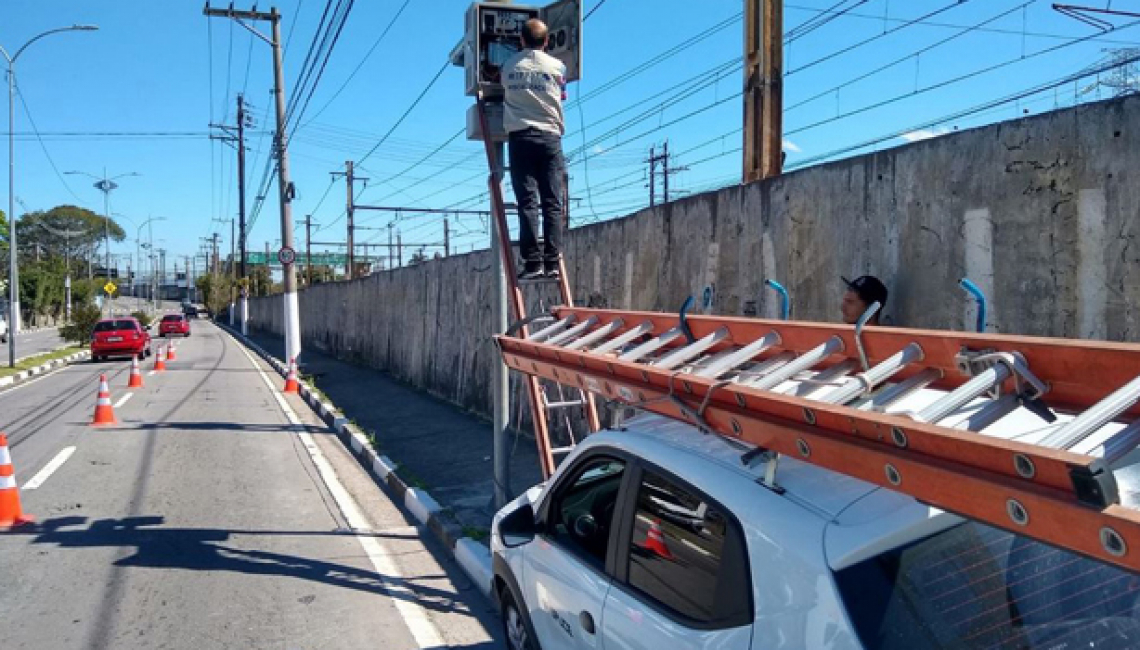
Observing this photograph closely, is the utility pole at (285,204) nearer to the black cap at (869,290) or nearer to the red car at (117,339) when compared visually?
the red car at (117,339)

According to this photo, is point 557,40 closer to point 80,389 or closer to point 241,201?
point 80,389

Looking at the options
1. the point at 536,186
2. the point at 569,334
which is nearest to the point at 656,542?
the point at 569,334

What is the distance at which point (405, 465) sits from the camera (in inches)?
371

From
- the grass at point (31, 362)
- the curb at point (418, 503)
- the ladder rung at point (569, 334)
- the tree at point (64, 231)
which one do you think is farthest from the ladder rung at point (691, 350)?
the tree at point (64, 231)

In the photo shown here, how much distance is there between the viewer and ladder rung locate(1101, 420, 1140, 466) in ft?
4.99

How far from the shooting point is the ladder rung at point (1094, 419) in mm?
1571

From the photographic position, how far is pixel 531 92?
220 inches

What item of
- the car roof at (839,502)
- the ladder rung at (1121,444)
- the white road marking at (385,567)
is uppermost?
the ladder rung at (1121,444)

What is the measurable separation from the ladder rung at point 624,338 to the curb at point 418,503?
1542 millimetres

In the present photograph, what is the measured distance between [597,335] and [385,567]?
2.99m

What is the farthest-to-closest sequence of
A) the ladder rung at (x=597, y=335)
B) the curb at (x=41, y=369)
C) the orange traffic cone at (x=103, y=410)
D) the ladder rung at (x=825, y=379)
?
1. the curb at (x=41, y=369)
2. the orange traffic cone at (x=103, y=410)
3. the ladder rung at (x=597, y=335)
4. the ladder rung at (x=825, y=379)

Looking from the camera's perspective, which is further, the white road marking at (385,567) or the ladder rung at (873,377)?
the white road marking at (385,567)

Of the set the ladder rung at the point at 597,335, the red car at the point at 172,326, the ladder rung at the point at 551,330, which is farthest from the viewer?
the red car at the point at 172,326

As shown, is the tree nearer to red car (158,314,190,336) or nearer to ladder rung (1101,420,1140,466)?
red car (158,314,190,336)
